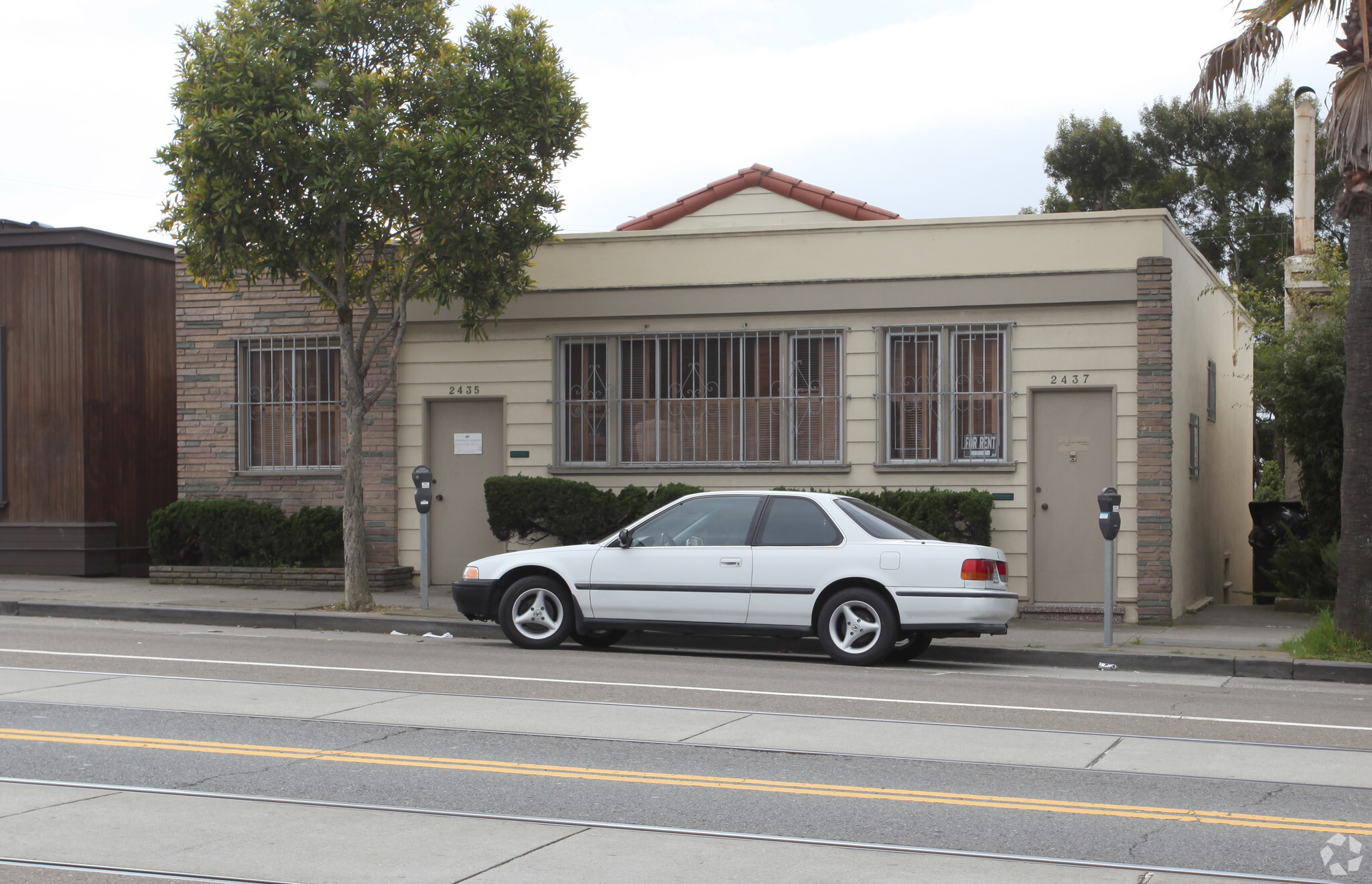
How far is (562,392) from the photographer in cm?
1641

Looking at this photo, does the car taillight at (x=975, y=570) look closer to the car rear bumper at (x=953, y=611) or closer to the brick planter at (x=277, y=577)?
the car rear bumper at (x=953, y=611)

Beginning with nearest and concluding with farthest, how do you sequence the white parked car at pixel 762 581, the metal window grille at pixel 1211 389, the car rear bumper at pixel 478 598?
the white parked car at pixel 762 581 → the car rear bumper at pixel 478 598 → the metal window grille at pixel 1211 389

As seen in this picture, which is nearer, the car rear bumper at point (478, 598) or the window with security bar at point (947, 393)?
the car rear bumper at point (478, 598)

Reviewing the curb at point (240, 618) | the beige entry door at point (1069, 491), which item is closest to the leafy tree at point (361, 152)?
the curb at point (240, 618)

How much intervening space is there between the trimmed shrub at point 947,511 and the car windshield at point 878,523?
243cm

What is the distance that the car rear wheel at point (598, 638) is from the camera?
12.6 meters

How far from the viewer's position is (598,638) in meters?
12.8

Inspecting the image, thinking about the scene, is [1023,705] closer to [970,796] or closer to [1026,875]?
[970,796]

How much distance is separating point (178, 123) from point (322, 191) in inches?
69.8

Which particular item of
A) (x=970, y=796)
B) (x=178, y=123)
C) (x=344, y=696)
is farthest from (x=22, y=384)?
(x=970, y=796)

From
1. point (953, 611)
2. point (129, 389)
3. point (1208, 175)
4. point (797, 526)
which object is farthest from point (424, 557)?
point (1208, 175)

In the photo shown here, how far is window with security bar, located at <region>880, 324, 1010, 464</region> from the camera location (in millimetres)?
14938

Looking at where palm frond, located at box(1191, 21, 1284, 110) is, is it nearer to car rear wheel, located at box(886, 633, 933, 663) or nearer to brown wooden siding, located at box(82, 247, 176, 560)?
car rear wheel, located at box(886, 633, 933, 663)

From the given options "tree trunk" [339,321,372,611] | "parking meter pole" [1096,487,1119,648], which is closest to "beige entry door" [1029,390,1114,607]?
"parking meter pole" [1096,487,1119,648]
